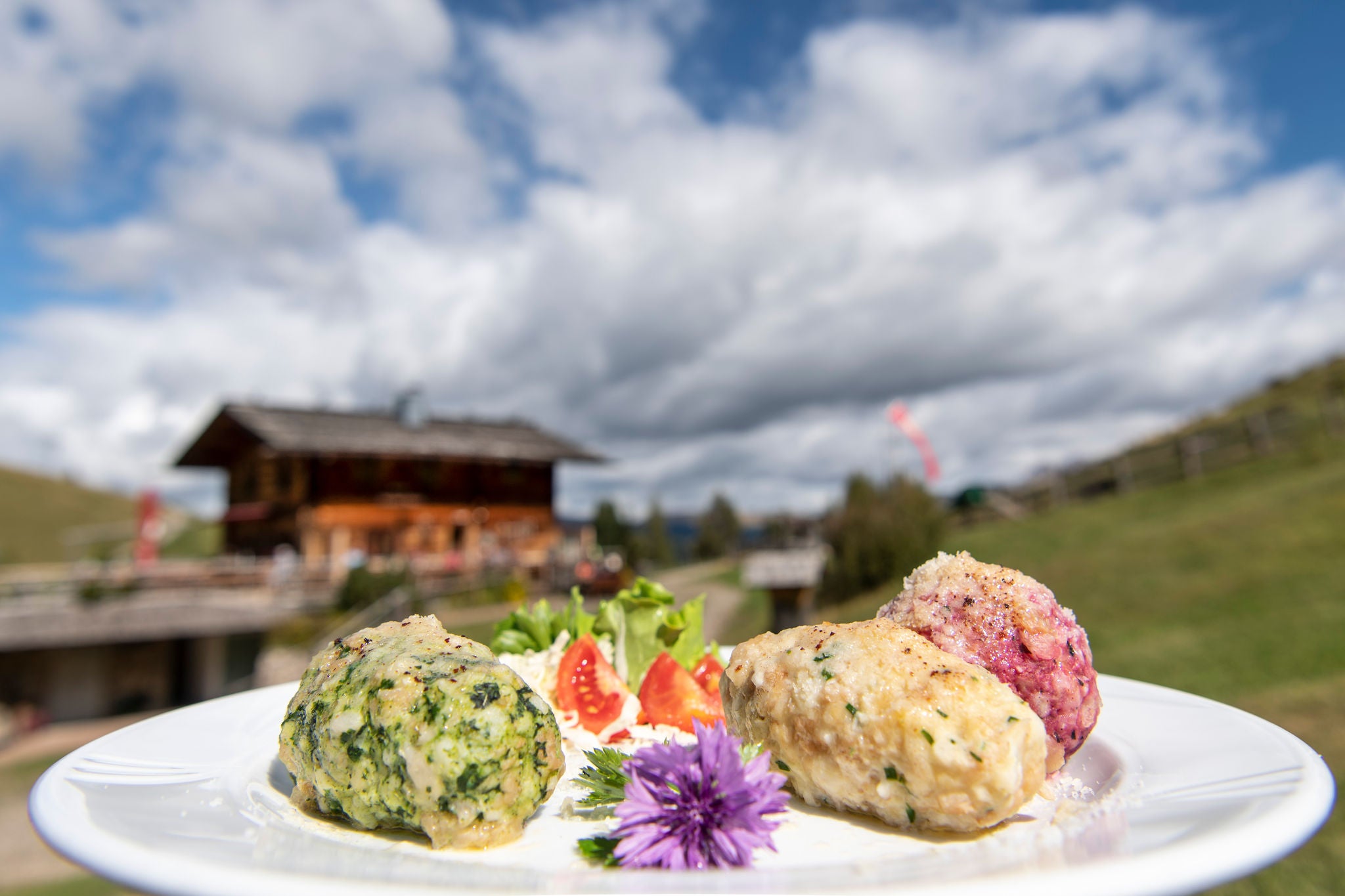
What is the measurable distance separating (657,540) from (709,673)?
147 feet

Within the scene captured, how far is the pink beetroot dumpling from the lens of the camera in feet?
7.61

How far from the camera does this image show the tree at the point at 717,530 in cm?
4950

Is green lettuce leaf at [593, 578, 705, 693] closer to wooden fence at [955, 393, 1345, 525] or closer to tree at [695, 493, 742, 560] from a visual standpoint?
wooden fence at [955, 393, 1345, 525]

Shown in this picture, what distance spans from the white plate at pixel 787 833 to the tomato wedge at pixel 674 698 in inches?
25.4

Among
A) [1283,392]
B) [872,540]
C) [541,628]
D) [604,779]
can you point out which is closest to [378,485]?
[872,540]

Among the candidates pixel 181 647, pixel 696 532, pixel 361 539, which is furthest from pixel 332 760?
pixel 696 532

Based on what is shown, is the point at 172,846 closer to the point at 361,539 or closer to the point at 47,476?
the point at 361,539

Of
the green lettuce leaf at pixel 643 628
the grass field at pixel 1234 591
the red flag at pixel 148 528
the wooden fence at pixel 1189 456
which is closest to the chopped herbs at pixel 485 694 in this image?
the grass field at pixel 1234 591

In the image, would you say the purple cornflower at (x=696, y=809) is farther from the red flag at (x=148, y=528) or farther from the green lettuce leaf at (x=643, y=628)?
the red flag at (x=148, y=528)

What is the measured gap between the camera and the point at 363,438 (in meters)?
27.7

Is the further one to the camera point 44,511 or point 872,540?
point 44,511

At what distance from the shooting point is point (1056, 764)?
2.24 m

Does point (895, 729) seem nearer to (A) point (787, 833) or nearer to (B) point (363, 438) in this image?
(A) point (787, 833)

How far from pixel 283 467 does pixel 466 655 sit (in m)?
28.7
